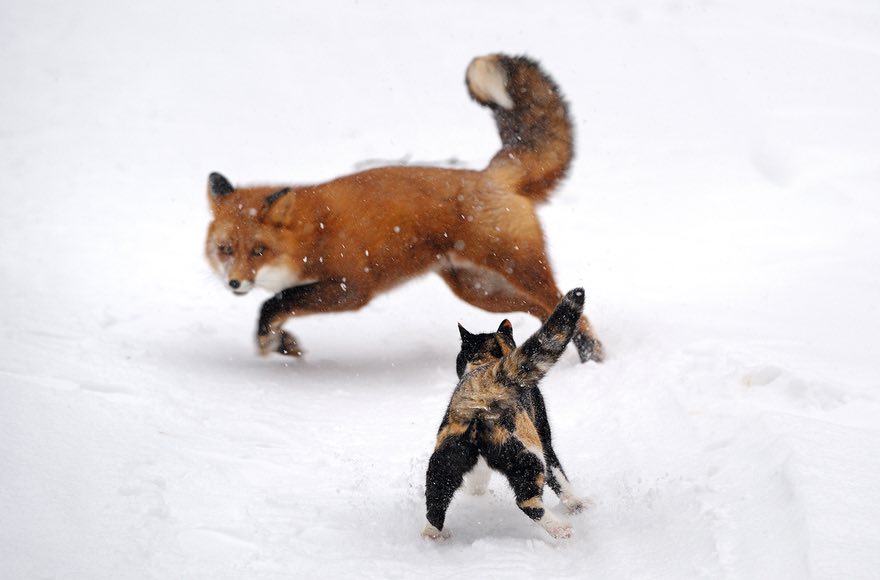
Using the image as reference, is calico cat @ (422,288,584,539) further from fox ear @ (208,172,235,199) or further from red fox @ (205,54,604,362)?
fox ear @ (208,172,235,199)

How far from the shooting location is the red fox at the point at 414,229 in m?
6.71

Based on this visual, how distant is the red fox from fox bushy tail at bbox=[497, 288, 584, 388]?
2514mm

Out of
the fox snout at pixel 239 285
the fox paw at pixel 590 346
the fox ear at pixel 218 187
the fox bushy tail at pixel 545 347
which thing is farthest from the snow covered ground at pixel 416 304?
the fox ear at pixel 218 187

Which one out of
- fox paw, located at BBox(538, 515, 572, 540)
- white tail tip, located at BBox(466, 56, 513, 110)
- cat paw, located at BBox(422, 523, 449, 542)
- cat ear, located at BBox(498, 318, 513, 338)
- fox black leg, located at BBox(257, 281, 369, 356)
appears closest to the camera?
fox paw, located at BBox(538, 515, 572, 540)

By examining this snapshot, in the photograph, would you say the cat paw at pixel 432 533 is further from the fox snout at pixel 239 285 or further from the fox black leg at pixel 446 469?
the fox snout at pixel 239 285

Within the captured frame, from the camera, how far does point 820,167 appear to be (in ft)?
31.9

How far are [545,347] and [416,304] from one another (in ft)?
15.0

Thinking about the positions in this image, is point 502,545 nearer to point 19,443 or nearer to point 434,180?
point 19,443

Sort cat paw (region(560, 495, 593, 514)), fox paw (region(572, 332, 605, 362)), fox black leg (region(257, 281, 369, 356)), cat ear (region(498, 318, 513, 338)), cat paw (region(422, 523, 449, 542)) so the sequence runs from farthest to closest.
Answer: fox black leg (region(257, 281, 369, 356)) < fox paw (region(572, 332, 605, 362)) < cat ear (region(498, 318, 513, 338)) < cat paw (region(560, 495, 593, 514)) < cat paw (region(422, 523, 449, 542))

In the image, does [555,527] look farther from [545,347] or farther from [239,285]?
[239,285]

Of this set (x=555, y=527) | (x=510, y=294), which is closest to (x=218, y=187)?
(x=510, y=294)

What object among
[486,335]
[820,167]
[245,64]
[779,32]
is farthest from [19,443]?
[779,32]

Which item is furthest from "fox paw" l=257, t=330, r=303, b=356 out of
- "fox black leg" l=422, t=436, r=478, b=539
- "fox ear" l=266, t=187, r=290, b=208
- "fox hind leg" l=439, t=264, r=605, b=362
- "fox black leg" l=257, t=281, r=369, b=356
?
"fox black leg" l=422, t=436, r=478, b=539

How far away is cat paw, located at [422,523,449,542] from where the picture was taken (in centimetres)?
413
